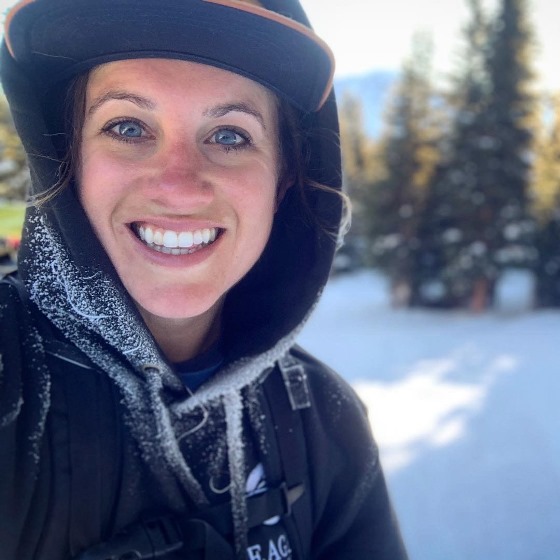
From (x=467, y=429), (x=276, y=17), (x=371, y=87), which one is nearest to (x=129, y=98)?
(x=276, y=17)

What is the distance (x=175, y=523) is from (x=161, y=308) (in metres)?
0.56

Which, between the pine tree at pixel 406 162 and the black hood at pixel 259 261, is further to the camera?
the pine tree at pixel 406 162

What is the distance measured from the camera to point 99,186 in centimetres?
136

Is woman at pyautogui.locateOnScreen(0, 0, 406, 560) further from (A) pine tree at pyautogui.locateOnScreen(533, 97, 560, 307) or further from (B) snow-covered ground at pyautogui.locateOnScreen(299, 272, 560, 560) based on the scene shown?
(A) pine tree at pyautogui.locateOnScreen(533, 97, 560, 307)

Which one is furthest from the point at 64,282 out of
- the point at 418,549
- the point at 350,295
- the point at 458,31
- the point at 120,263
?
the point at 350,295

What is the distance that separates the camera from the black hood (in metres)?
1.35

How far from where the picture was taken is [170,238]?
1398mm

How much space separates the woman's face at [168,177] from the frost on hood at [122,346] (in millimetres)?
88

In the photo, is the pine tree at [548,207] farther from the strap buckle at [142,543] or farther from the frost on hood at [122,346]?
the strap buckle at [142,543]

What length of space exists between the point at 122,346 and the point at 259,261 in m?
0.77

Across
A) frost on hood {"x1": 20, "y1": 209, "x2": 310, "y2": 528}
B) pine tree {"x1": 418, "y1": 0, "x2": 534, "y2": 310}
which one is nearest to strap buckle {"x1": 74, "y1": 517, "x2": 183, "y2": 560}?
frost on hood {"x1": 20, "y1": 209, "x2": 310, "y2": 528}

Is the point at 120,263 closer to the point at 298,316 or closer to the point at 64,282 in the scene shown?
the point at 64,282

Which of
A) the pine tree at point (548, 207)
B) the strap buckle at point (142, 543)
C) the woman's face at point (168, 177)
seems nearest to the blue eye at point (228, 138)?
the woman's face at point (168, 177)

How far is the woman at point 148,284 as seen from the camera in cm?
123
